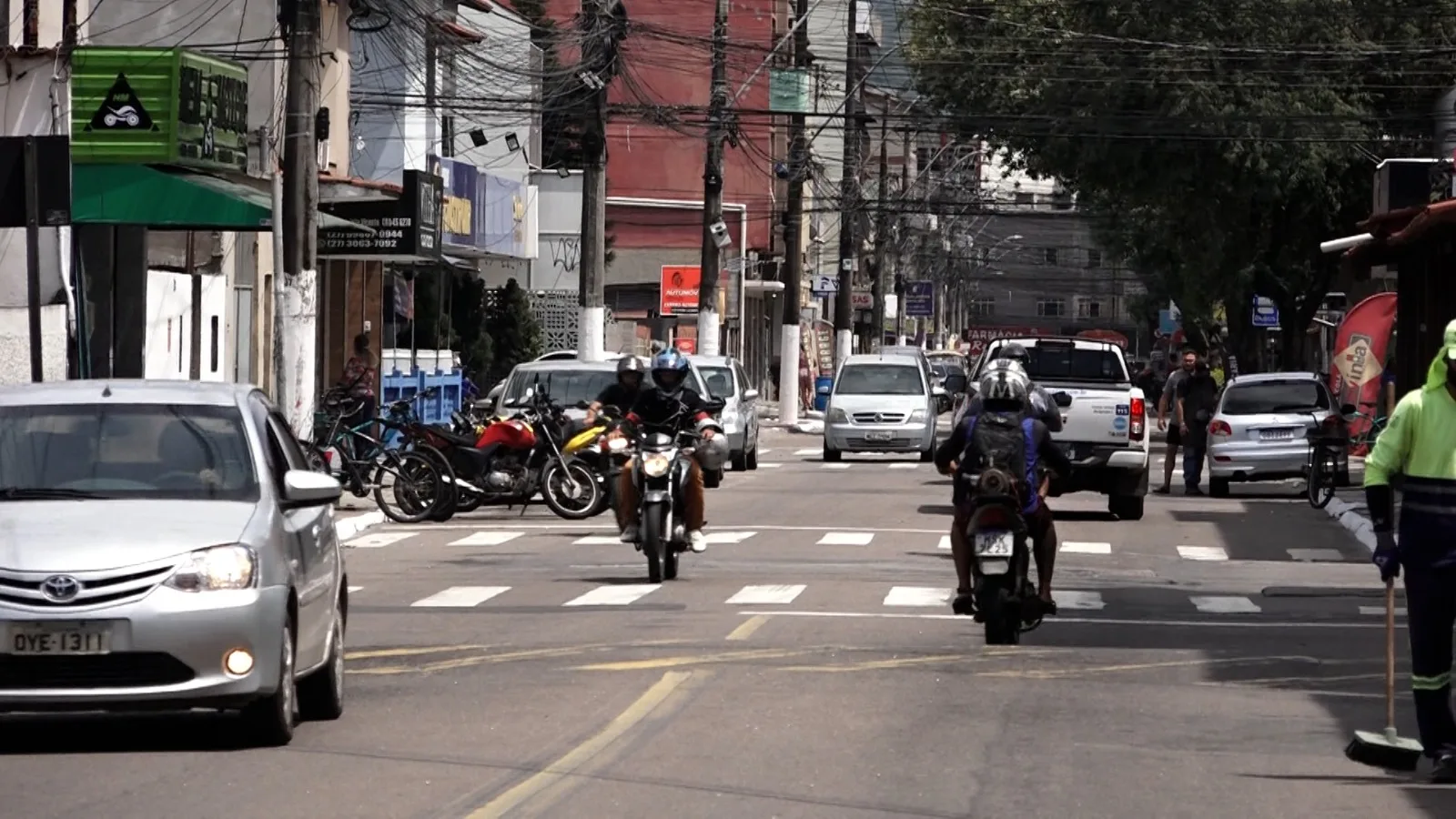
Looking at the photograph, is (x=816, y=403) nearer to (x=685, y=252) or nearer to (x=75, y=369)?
(x=685, y=252)

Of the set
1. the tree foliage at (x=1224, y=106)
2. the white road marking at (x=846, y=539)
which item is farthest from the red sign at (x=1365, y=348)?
the white road marking at (x=846, y=539)

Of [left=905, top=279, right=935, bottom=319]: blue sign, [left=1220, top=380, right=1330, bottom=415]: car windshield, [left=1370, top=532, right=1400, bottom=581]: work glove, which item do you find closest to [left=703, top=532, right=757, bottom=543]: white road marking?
[left=1220, top=380, right=1330, bottom=415]: car windshield

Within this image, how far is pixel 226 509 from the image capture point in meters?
10.6

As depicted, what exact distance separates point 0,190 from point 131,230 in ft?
40.8

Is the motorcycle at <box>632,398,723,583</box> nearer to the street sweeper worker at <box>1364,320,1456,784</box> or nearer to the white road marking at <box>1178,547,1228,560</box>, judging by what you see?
the white road marking at <box>1178,547,1228,560</box>

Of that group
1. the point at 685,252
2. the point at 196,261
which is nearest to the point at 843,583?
the point at 196,261

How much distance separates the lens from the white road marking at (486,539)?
79.8 ft

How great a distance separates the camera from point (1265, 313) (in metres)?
63.2

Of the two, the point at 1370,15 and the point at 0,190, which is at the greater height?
the point at 1370,15

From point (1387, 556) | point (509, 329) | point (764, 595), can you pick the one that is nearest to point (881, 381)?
point (509, 329)

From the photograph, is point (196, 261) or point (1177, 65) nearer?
point (196, 261)

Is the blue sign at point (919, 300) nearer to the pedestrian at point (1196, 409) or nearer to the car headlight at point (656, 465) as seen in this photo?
the pedestrian at point (1196, 409)

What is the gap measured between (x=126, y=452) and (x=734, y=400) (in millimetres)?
27027

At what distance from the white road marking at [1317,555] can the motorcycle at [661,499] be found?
7.05 m
